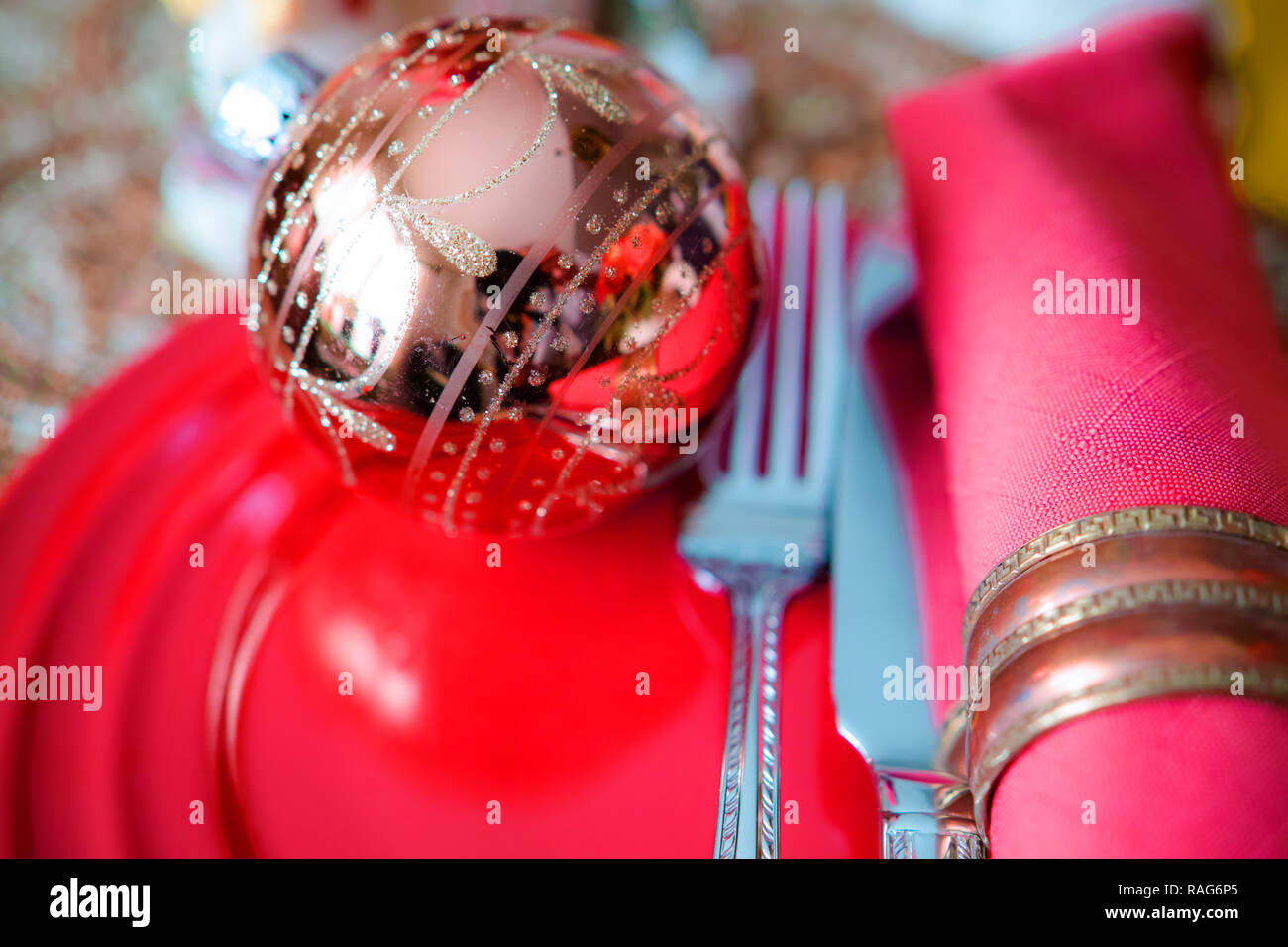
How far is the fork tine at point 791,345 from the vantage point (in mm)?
378

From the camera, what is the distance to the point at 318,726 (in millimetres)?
307

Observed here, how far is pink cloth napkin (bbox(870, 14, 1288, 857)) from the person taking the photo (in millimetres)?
214

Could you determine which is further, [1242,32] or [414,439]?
[1242,32]

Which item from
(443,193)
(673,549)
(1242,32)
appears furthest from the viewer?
(1242,32)

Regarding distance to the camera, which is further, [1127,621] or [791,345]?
[791,345]

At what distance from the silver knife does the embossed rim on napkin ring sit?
21mm

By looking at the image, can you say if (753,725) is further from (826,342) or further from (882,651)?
(826,342)

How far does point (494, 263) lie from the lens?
0.25 meters

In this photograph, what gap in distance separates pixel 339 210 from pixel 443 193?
0.03 m

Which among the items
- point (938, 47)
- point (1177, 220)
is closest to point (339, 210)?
point (1177, 220)

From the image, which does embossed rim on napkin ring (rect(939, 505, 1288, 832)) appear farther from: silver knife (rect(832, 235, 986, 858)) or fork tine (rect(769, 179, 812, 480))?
fork tine (rect(769, 179, 812, 480))

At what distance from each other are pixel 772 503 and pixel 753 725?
0.10 meters

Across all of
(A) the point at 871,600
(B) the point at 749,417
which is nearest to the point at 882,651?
(A) the point at 871,600
